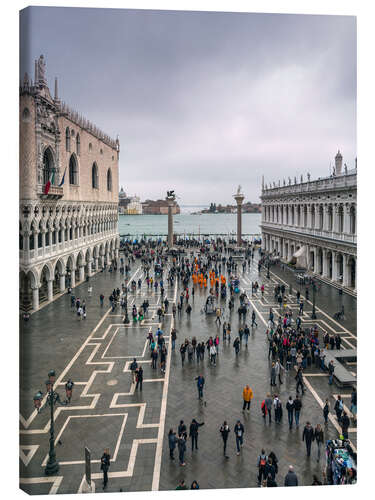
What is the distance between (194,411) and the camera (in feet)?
41.3

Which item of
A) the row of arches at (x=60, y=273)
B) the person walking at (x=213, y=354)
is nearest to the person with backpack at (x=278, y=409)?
the person walking at (x=213, y=354)

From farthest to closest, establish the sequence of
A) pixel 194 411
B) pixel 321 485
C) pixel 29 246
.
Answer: pixel 29 246
pixel 194 411
pixel 321 485

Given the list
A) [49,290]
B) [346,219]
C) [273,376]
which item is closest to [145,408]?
[273,376]

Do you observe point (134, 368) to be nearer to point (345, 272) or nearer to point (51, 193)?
point (51, 193)

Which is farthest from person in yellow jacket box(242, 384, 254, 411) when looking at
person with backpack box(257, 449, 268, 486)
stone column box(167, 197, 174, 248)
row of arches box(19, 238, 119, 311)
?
stone column box(167, 197, 174, 248)

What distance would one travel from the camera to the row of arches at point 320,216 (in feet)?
94.0

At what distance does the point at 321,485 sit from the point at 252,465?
1.89 metres

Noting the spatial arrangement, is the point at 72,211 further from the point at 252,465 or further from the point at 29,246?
the point at 252,465

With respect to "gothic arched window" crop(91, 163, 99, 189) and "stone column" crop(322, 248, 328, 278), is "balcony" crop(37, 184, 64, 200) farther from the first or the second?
"stone column" crop(322, 248, 328, 278)

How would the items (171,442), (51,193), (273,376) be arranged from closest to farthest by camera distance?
(171,442)
(273,376)
(51,193)

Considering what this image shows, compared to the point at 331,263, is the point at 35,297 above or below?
below

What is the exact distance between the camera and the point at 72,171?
33062 millimetres

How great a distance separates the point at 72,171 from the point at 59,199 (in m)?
6.26

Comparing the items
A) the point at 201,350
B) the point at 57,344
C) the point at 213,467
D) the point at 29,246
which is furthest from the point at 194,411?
the point at 29,246
